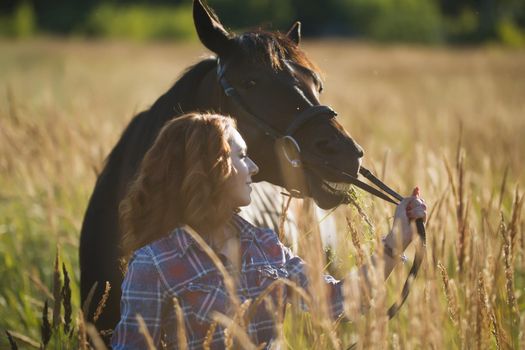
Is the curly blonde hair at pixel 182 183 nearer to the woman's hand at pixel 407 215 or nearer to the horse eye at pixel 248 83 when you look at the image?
the woman's hand at pixel 407 215

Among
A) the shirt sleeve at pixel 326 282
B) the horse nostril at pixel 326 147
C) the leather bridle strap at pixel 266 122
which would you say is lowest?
the shirt sleeve at pixel 326 282

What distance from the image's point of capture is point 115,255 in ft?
9.46

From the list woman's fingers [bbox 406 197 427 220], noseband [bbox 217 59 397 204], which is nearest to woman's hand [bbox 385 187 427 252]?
woman's fingers [bbox 406 197 427 220]

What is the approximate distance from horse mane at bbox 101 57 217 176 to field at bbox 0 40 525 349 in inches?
17.5

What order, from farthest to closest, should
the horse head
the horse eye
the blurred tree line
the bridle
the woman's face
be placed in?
the blurred tree line < the horse eye < the horse head < the bridle < the woman's face

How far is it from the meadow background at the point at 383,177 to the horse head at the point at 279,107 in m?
0.18

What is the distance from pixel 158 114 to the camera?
9.49 ft

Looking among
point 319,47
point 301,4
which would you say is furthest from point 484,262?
point 301,4

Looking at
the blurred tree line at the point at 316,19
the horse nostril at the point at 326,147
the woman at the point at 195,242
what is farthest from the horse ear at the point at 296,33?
the blurred tree line at the point at 316,19

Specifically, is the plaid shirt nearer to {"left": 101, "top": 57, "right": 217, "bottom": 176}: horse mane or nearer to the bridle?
the bridle

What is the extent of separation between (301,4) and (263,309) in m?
51.2

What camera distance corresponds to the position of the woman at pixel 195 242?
2059mm

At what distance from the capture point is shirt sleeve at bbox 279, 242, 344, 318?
2102 mm

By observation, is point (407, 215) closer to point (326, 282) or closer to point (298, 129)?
point (326, 282)
